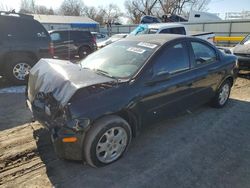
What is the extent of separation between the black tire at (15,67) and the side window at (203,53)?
4831 mm

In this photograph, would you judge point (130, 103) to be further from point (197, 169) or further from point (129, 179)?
point (197, 169)

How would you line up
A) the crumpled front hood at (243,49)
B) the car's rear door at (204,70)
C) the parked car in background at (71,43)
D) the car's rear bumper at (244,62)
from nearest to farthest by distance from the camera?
the car's rear door at (204,70)
the car's rear bumper at (244,62)
the crumpled front hood at (243,49)
the parked car in background at (71,43)

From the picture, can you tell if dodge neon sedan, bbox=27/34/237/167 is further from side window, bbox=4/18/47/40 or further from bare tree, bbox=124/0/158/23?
bare tree, bbox=124/0/158/23

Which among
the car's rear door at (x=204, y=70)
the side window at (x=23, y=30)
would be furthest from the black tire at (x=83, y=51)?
the car's rear door at (x=204, y=70)

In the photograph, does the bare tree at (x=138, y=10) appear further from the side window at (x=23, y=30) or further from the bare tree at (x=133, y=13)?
the side window at (x=23, y=30)

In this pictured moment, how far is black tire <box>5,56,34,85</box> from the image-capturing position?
643 cm

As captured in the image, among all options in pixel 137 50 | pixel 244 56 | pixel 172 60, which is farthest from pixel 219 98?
pixel 244 56

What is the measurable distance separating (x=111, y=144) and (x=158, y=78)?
1138 mm

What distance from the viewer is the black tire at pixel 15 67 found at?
643cm

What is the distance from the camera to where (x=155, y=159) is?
3.18m

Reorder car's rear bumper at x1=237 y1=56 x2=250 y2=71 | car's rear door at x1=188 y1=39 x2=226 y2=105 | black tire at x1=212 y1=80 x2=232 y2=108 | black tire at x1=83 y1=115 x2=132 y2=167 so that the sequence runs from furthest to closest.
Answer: car's rear bumper at x1=237 y1=56 x2=250 y2=71, black tire at x1=212 y1=80 x2=232 y2=108, car's rear door at x1=188 y1=39 x2=226 y2=105, black tire at x1=83 y1=115 x2=132 y2=167

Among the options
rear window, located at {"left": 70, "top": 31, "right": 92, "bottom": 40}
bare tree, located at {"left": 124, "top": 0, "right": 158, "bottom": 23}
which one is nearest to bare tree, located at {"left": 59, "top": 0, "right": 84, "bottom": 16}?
bare tree, located at {"left": 124, "top": 0, "right": 158, "bottom": 23}

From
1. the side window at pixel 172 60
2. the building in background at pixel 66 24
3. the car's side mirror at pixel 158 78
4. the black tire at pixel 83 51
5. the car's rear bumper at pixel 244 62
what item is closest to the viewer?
the car's side mirror at pixel 158 78

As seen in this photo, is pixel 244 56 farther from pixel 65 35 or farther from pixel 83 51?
pixel 65 35
